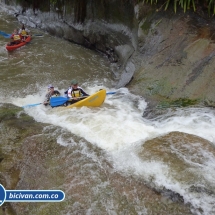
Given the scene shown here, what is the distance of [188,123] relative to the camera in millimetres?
5781

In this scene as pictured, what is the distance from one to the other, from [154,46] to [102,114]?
2.73m

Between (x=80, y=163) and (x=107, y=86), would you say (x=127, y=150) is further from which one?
(x=107, y=86)

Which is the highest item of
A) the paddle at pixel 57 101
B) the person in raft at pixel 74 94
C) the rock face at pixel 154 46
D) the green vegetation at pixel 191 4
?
the green vegetation at pixel 191 4

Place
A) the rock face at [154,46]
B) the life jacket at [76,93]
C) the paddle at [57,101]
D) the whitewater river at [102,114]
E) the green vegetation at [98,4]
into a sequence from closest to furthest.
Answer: the whitewater river at [102,114] < the rock face at [154,46] < the paddle at [57,101] < the life jacket at [76,93] < the green vegetation at [98,4]

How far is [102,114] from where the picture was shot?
643 cm

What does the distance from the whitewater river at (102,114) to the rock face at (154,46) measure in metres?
0.44

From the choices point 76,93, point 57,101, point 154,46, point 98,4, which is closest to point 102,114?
point 76,93

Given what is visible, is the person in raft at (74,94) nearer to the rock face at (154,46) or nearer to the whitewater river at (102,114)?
the whitewater river at (102,114)

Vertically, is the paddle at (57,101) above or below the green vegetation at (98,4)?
below

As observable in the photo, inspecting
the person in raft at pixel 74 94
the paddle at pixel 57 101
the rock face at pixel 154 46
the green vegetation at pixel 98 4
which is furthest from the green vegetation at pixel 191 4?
the paddle at pixel 57 101

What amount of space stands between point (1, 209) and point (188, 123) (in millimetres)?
3845

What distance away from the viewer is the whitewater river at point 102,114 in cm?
417

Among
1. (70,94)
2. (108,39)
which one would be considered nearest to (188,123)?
(70,94)

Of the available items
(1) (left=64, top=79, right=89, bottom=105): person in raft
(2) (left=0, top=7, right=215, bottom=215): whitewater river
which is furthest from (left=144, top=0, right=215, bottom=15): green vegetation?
(1) (left=64, top=79, right=89, bottom=105): person in raft
